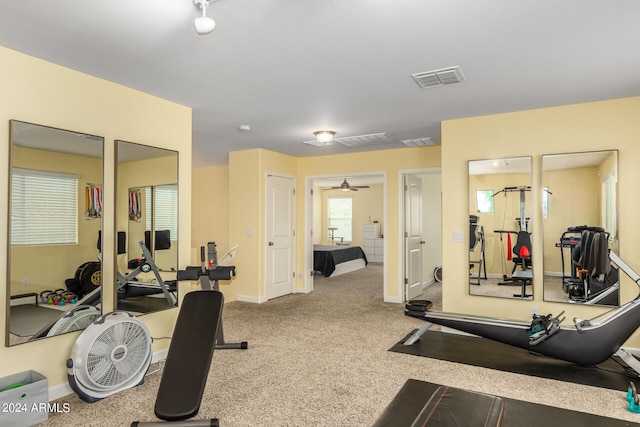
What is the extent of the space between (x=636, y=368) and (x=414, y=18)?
313 centimetres

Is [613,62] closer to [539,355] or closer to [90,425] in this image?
[539,355]

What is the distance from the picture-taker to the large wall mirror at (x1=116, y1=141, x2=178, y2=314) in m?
3.29

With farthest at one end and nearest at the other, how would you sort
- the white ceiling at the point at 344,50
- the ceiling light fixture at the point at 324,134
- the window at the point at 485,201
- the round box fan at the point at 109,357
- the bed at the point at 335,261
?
the bed at the point at 335,261
the ceiling light fixture at the point at 324,134
the window at the point at 485,201
the round box fan at the point at 109,357
the white ceiling at the point at 344,50

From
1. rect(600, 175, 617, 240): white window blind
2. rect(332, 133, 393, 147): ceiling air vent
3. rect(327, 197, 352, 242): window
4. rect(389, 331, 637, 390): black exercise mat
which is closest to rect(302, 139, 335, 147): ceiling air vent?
rect(332, 133, 393, 147): ceiling air vent

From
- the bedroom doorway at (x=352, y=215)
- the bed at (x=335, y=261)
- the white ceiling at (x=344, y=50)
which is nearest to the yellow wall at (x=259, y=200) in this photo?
the white ceiling at (x=344, y=50)

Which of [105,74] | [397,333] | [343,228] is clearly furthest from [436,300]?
[343,228]

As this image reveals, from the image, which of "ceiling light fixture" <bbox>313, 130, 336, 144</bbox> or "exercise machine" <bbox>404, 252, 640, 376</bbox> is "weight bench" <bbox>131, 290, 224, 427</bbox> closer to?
"exercise machine" <bbox>404, 252, 640, 376</bbox>

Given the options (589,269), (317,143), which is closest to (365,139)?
(317,143)

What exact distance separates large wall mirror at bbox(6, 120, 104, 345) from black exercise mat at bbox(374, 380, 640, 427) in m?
2.39

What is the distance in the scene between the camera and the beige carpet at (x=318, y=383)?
2.56 m

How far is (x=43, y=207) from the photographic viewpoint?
2775 millimetres

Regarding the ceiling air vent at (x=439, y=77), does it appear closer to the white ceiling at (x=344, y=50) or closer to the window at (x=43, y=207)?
the white ceiling at (x=344, y=50)

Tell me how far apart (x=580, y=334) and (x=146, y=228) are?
376 cm

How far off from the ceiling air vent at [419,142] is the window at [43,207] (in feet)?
13.4
